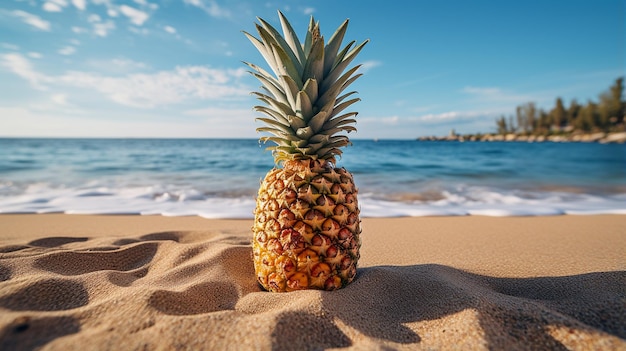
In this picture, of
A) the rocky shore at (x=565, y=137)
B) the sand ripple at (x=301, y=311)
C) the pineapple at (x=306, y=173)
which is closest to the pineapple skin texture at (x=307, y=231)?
the pineapple at (x=306, y=173)

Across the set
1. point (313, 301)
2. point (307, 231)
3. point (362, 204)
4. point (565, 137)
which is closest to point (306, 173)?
point (307, 231)

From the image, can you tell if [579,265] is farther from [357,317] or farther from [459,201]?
[459,201]

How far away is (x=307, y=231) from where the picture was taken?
204 cm

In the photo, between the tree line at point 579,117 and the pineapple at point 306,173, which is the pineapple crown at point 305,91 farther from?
the tree line at point 579,117

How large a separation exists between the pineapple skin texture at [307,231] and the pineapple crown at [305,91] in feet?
0.72

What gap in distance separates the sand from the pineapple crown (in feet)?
3.44

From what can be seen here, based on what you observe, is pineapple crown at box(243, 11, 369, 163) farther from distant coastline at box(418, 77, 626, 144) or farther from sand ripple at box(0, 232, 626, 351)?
distant coastline at box(418, 77, 626, 144)

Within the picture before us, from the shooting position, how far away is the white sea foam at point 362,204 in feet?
18.6

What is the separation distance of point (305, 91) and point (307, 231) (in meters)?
1.01

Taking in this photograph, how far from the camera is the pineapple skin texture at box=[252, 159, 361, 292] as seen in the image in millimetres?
2045

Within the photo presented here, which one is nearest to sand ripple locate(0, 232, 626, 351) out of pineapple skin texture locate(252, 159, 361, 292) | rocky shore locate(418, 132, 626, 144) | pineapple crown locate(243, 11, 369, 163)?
pineapple skin texture locate(252, 159, 361, 292)

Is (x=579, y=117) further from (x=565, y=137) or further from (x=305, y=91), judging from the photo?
(x=305, y=91)

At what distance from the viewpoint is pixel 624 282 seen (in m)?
2.10

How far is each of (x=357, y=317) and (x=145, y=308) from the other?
117cm
